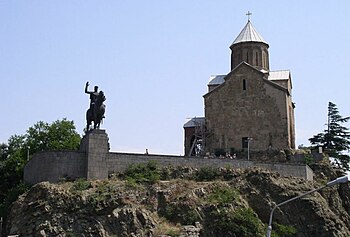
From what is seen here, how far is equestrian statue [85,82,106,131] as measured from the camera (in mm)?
33062

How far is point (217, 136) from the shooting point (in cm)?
4591

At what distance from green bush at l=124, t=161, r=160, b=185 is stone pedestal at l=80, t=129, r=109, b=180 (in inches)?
60.0

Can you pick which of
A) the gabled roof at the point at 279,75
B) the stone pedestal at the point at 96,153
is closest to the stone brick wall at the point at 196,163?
the stone pedestal at the point at 96,153

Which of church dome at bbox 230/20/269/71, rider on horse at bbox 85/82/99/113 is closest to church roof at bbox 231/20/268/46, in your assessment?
church dome at bbox 230/20/269/71

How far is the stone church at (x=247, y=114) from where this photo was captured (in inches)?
1758

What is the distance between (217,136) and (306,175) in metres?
9.61

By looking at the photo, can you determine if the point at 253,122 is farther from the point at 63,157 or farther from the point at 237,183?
the point at 63,157

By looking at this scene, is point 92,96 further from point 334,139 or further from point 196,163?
point 334,139

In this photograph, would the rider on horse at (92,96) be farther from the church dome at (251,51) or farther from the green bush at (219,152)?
the church dome at (251,51)

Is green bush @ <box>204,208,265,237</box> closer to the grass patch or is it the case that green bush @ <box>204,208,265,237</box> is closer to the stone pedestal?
the stone pedestal

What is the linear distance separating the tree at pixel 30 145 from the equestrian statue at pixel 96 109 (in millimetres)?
13554

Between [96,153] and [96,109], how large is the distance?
2.71 meters

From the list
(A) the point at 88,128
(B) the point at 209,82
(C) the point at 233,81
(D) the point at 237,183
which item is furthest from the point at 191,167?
(B) the point at 209,82

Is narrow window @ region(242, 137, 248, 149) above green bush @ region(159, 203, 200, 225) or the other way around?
above
